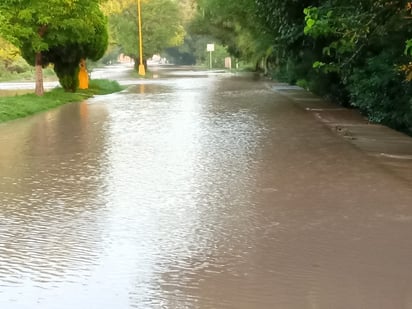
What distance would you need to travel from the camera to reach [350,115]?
20109 mm

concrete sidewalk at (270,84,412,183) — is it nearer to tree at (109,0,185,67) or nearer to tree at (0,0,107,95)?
tree at (0,0,107,95)

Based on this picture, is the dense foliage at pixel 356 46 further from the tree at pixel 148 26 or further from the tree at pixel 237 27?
the tree at pixel 148 26

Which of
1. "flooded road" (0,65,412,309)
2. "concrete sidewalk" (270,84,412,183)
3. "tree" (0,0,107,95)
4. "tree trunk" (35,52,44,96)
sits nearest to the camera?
"flooded road" (0,65,412,309)

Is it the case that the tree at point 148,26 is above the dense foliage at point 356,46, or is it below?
above

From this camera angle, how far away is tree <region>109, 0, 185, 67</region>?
62.3m

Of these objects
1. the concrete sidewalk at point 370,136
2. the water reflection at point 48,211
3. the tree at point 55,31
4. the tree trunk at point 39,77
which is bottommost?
the concrete sidewalk at point 370,136

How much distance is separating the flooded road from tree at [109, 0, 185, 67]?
159ft

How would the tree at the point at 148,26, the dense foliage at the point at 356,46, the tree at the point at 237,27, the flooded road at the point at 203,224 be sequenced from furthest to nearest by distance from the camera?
1. the tree at the point at 148,26
2. the tree at the point at 237,27
3. the dense foliage at the point at 356,46
4. the flooded road at the point at 203,224

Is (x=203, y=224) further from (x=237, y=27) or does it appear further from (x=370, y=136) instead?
(x=237, y=27)

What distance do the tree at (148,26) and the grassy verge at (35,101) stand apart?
2955 centimetres

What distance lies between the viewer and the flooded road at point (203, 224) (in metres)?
5.45

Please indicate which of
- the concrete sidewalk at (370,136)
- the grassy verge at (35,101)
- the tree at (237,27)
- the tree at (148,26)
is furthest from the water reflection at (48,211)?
the tree at (148,26)

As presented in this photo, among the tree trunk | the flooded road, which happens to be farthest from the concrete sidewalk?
the tree trunk

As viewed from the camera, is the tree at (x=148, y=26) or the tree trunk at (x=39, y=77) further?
the tree at (x=148, y=26)
